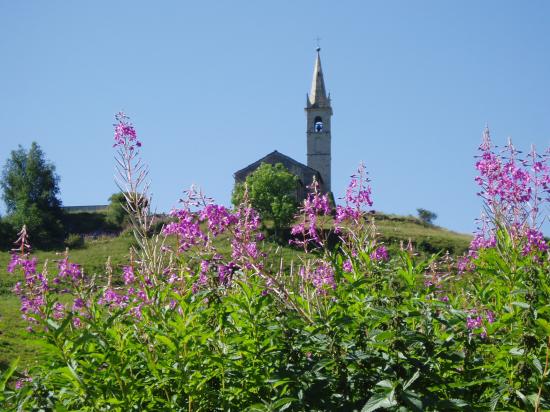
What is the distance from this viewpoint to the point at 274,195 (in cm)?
6512

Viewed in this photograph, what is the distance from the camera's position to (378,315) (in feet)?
12.5

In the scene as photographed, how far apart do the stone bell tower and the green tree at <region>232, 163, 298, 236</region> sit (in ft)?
76.5

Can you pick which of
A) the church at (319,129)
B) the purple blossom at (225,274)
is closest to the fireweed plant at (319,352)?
the purple blossom at (225,274)

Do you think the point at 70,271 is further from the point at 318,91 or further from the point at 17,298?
the point at 318,91

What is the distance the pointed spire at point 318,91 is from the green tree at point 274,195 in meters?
28.7

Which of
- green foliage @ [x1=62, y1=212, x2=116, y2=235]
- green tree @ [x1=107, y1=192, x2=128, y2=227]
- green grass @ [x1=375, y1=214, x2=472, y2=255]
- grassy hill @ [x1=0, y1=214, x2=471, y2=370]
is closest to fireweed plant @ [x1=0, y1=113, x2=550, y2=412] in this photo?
grassy hill @ [x1=0, y1=214, x2=471, y2=370]

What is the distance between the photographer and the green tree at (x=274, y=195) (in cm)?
6103

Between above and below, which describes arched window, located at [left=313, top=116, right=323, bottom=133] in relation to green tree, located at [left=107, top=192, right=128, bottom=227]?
above

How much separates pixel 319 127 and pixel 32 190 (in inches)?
1495

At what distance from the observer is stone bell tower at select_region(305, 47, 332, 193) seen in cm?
9112

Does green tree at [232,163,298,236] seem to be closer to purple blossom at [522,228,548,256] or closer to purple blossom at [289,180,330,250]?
purple blossom at [289,180,330,250]

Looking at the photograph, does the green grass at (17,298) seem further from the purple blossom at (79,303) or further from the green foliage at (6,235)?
the green foliage at (6,235)

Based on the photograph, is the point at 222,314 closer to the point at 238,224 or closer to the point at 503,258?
the point at 238,224

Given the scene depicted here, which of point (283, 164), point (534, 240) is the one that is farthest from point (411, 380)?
point (283, 164)
